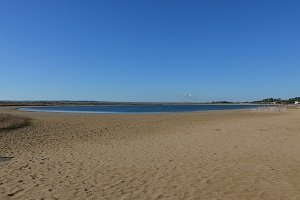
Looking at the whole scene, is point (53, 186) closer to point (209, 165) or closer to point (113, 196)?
point (113, 196)

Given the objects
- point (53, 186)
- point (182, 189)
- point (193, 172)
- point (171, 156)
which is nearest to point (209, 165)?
point (193, 172)

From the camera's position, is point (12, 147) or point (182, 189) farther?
point (12, 147)

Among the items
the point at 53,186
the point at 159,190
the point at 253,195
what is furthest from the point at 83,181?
the point at 253,195

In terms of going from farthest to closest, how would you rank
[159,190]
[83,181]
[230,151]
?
[230,151] → [83,181] → [159,190]

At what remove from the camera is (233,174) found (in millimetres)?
9148

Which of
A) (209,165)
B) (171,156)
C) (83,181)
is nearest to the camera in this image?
(83,181)

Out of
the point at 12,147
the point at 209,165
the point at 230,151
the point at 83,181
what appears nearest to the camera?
the point at 83,181

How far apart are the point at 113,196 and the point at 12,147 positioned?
8.74m

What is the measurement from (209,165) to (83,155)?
466cm

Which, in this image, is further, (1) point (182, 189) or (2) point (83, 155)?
(2) point (83, 155)

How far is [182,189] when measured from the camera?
7.63 m

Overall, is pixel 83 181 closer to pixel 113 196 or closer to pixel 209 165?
pixel 113 196

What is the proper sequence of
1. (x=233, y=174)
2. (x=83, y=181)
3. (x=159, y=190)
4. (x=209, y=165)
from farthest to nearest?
(x=209, y=165) → (x=233, y=174) → (x=83, y=181) → (x=159, y=190)

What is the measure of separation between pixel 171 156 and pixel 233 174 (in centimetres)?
320
